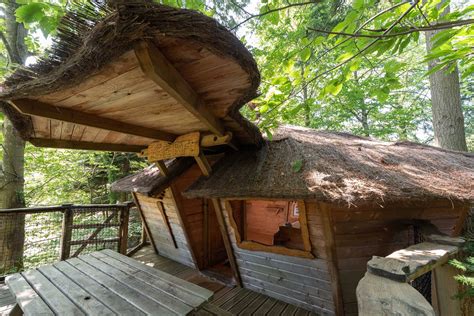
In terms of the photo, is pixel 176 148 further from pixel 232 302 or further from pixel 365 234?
pixel 365 234

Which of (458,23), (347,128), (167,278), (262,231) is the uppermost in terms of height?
(458,23)

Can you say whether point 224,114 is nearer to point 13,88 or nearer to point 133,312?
point 13,88

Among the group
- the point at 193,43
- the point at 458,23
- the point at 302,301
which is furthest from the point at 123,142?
the point at 458,23

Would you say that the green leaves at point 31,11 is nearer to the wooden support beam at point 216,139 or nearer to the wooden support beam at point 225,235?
the wooden support beam at point 216,139

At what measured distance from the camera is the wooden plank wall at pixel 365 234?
2.75 metres

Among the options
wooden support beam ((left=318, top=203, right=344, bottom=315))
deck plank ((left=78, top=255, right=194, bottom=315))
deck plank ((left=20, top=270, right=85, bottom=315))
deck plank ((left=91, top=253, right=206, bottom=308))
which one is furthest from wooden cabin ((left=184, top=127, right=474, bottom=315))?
deck plank ((left=20, top=270, right=85, bottom=315))

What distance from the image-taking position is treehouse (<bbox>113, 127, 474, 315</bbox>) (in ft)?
7.63

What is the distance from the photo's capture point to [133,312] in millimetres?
1705

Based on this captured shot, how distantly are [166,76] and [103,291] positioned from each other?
6.77 feet

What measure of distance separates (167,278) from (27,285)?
4.50ft

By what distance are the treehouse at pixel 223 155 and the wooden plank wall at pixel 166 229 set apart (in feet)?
0.23

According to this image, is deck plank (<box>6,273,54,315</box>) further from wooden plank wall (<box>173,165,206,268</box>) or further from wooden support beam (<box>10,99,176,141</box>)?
wooden plank wall (<box>173,165,206,268</box>)

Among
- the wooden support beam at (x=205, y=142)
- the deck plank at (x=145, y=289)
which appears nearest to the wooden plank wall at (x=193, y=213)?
the wooden support beam at (x=205, y=142)

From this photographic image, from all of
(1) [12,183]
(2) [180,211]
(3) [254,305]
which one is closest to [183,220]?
(2) [180,211]
